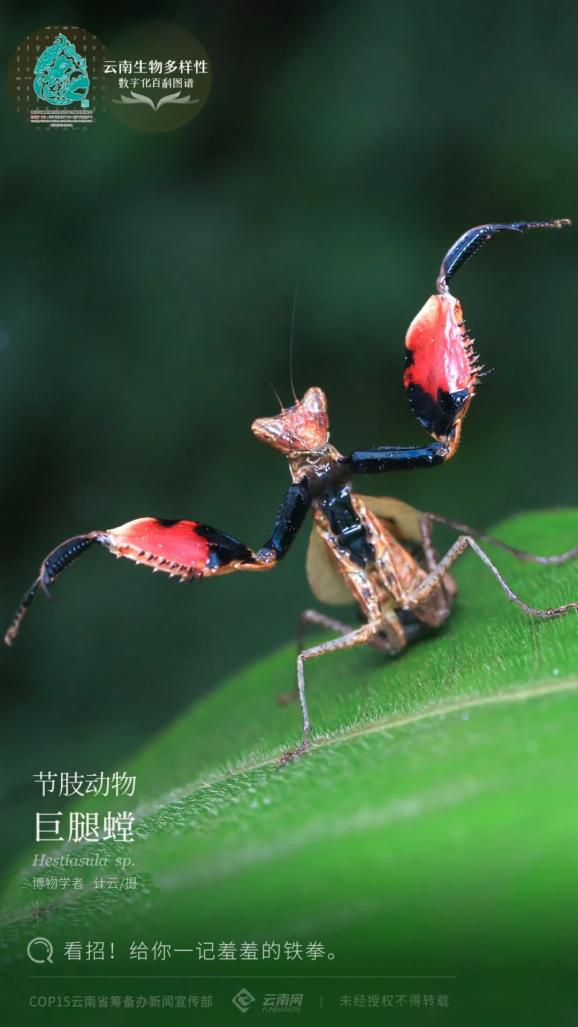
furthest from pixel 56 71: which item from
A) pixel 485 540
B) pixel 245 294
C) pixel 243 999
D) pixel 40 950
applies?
pixel 243 999

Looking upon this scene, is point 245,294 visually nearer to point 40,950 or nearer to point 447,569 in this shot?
point 447,569

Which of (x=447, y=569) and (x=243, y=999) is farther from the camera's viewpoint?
(x=447, y=569)

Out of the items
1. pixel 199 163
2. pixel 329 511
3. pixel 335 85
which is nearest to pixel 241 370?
pixel 199 163

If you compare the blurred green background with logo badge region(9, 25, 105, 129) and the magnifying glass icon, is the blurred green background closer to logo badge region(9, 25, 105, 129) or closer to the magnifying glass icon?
logo badge region(9, 25, 105, 129)

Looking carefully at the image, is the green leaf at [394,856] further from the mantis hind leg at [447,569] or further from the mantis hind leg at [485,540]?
the mantis hind leg at [485,540]

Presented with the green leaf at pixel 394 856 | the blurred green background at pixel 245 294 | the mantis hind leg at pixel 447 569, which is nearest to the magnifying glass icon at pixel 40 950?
the green leaf at pixel 394 856

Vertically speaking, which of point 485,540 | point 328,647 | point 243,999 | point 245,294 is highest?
point 245,294
